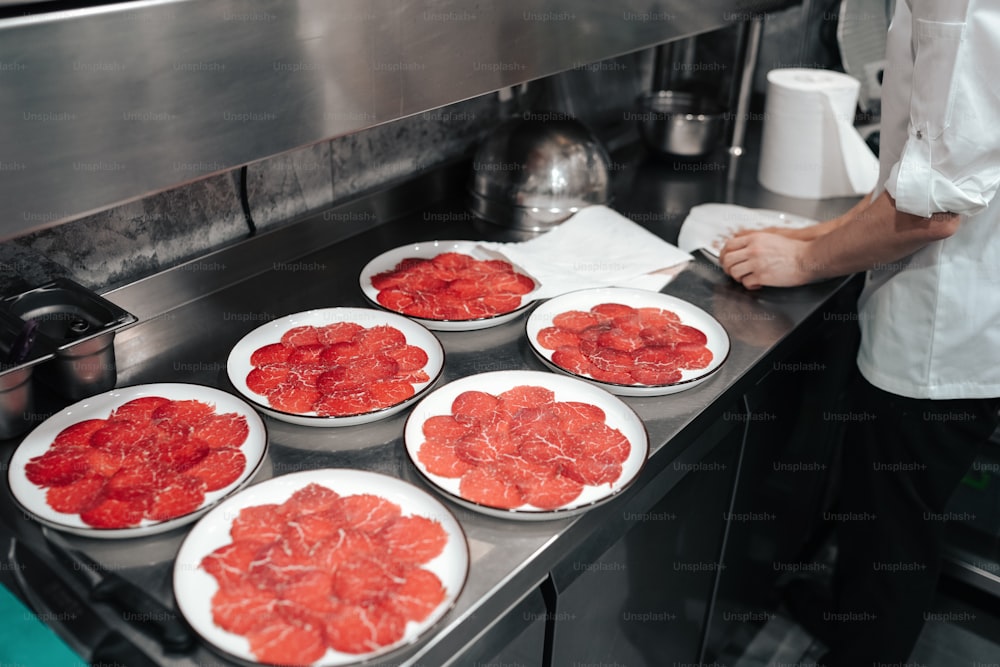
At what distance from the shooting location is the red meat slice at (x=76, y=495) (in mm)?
1110

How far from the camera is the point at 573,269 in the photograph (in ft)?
5.91

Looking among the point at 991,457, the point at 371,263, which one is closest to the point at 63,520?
the point at 371,263

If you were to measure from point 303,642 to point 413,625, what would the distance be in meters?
0.13

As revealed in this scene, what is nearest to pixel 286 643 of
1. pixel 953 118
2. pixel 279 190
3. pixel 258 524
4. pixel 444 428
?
pixel 258 524

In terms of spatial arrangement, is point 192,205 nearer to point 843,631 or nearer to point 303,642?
point 303,642

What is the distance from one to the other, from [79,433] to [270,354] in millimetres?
326

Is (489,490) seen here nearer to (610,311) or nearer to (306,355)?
(306,355)

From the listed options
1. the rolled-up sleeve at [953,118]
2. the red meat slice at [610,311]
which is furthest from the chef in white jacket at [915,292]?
the red meat slice at [610,311]

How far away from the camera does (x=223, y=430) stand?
125cm

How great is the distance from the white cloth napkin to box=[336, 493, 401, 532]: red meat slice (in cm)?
67

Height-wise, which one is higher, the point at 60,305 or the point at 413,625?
the point at 60,305

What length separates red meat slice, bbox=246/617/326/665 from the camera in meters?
0.92

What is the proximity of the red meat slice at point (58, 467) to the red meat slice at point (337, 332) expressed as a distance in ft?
1.47

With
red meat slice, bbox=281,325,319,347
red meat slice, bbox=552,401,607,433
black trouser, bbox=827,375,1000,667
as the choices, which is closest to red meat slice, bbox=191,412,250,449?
red meat slice, bbox=281,325,319,347
